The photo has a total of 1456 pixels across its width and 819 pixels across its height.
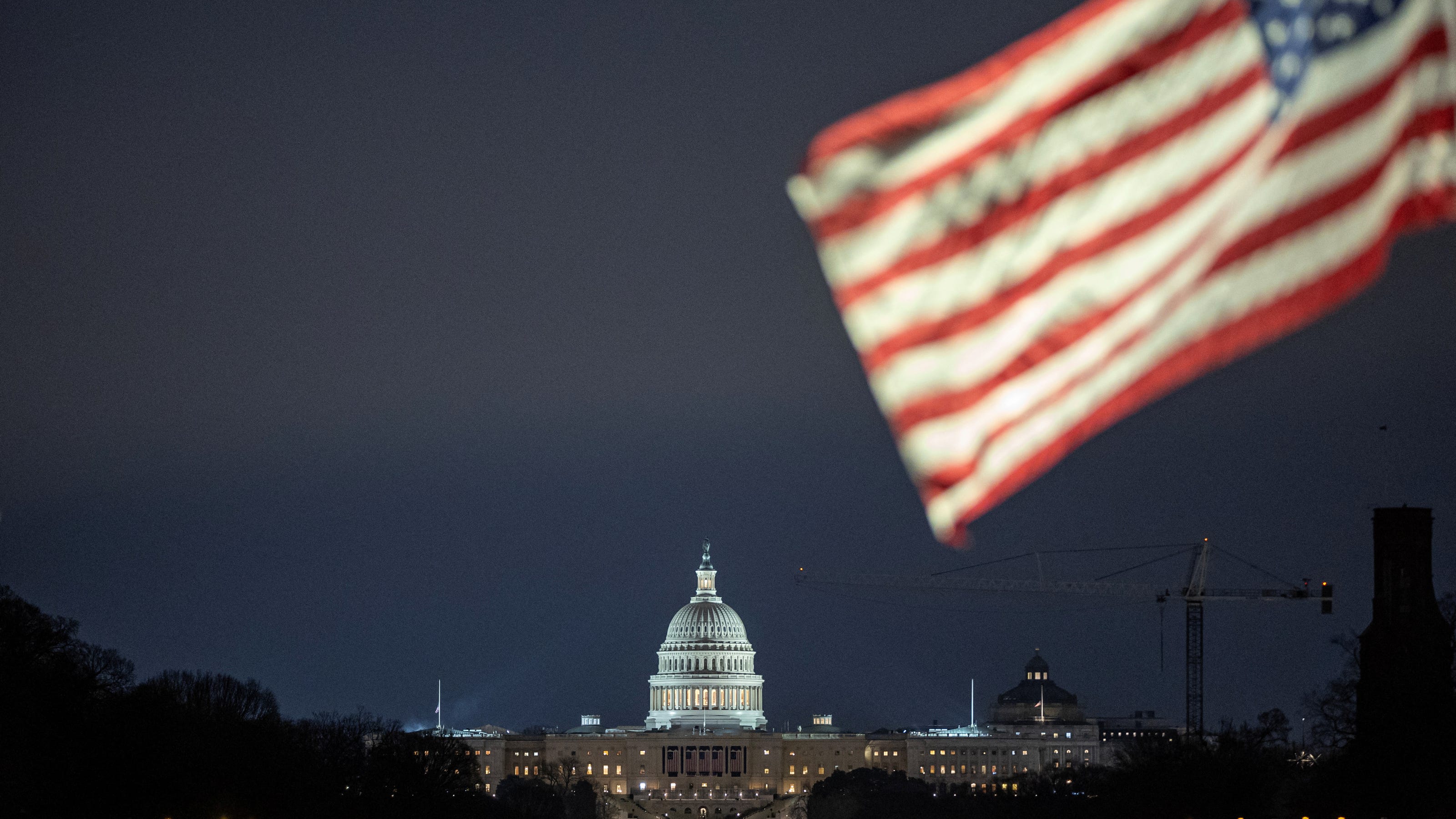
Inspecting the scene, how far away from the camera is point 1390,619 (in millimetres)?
123562

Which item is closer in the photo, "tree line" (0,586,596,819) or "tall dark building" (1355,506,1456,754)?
"tree line" (0,586,596,819)

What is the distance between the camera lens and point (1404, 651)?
11838cm

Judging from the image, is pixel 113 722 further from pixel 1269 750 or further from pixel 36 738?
pixel 1269 750

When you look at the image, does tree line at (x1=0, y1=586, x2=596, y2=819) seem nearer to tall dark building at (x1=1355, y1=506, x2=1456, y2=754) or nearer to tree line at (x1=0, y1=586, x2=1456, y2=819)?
tree line at (x1=0, y1=586, x2=1456, y2=819)

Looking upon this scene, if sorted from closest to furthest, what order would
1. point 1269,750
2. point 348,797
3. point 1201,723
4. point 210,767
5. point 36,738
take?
point 36,738 → point 210,767 → point 348,797 → point 1269,750 → point 1201,723

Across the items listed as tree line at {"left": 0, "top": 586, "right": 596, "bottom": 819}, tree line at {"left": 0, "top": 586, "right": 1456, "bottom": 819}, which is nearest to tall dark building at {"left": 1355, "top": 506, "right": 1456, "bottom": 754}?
tree line at {"left": 0, "top": 586, "right": 1456, "bottom": 819}

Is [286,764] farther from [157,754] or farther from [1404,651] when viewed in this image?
[1404,651]

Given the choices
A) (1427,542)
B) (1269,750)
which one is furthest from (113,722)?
(1269,750)

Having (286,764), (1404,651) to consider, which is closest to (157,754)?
(286,764)

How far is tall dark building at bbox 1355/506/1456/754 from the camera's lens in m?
99.4

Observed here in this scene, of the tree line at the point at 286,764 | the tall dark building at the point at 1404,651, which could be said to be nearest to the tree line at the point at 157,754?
the tree line at the point at 286,764

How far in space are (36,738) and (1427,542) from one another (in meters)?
71.0

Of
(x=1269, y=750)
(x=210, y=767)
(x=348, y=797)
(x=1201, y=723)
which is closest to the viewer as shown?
(x=210, y=767)

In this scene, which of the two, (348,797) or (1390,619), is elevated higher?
(1390,619)
